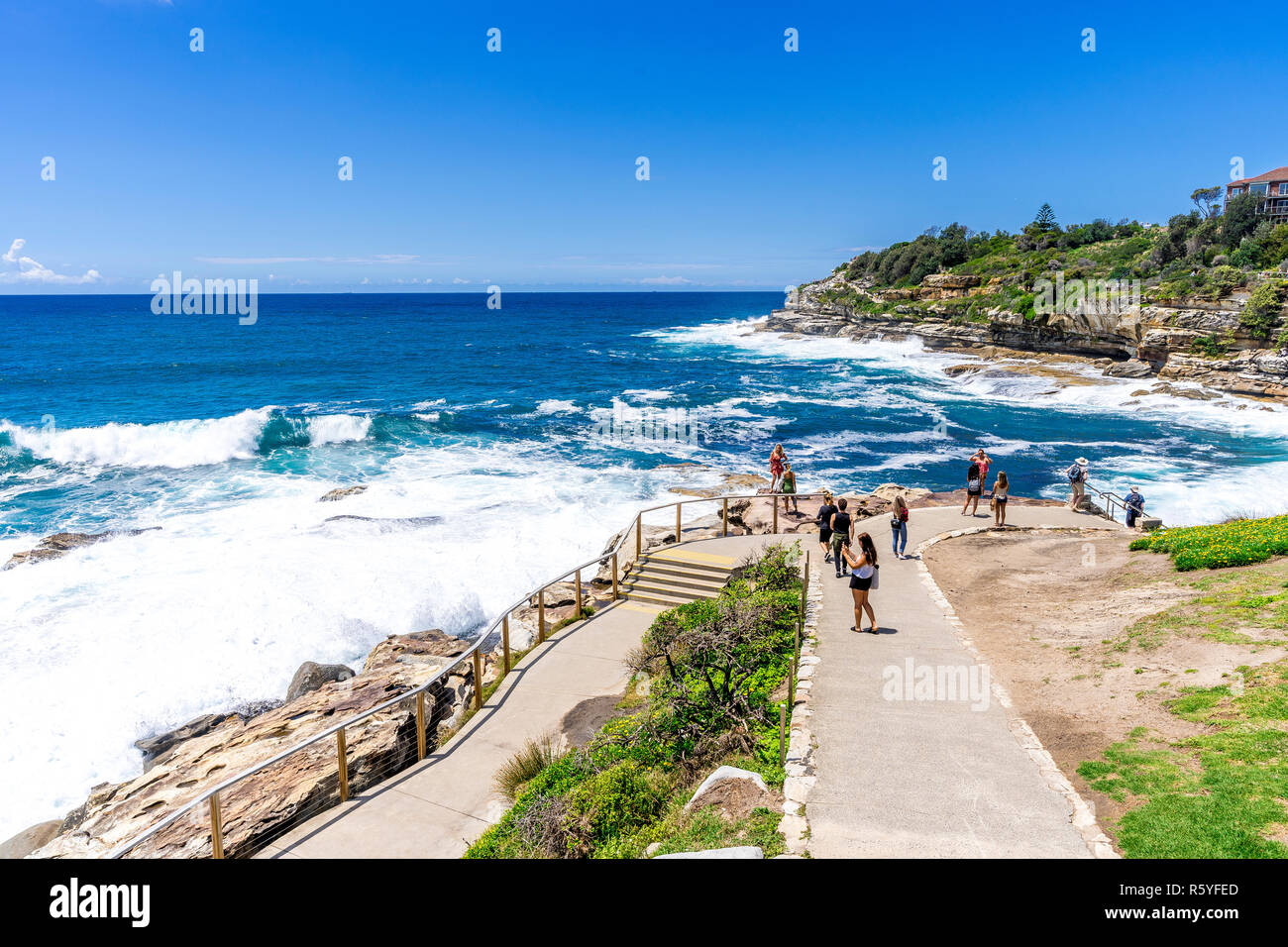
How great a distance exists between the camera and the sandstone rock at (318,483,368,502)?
25359 millimetres

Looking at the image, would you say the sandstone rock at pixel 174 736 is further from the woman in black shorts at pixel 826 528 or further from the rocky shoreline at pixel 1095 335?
the rocky shoreline at pixel 1095 335

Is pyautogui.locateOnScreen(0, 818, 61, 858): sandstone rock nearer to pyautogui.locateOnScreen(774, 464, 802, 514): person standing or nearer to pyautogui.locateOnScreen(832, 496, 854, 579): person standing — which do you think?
pyautogui.locateOnScreen(832, 496, 854, 579): person standing

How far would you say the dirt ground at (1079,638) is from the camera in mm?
8445

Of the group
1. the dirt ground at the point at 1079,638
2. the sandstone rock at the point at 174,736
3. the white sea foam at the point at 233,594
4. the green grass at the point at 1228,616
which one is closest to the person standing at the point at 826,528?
the dirt ground at the point at 1079,638

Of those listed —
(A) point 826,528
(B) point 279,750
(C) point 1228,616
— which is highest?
(A) point 826,528

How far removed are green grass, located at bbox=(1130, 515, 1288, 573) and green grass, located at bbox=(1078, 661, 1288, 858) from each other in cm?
519

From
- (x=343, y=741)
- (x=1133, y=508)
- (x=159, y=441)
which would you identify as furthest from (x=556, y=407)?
(x=343, y=741)

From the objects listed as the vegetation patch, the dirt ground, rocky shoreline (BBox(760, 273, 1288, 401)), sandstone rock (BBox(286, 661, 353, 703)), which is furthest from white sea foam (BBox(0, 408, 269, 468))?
rocky shoreline (BBox(760, 273, 1288, 401))

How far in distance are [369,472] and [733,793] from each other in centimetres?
2641

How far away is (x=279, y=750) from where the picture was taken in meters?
9.72

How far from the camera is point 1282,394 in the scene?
1537 inches

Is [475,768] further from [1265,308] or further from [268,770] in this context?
[1265,308]

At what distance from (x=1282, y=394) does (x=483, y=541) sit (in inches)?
1760

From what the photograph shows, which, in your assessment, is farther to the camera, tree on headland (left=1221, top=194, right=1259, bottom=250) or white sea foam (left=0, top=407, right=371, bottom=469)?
tree on headland (left=1221, top=194, right=1259, bottom=250)
